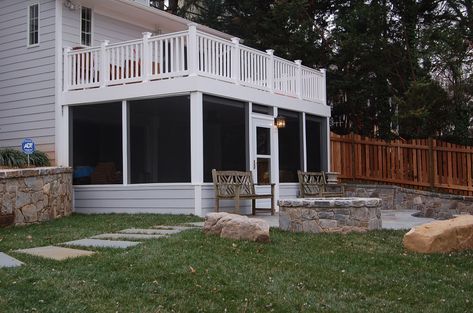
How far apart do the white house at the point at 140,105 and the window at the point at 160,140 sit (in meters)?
0.02

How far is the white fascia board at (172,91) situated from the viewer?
10.9 meters

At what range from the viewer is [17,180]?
999 centimetres

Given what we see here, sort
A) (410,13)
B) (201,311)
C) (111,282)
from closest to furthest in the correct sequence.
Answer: (201,311)
(111,282)
(410,13)

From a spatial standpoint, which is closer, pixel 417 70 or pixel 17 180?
pixel 17 180

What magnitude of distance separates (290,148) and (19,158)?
250 inches

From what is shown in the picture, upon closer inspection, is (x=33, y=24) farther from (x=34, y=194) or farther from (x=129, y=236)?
(x=129, y=236)

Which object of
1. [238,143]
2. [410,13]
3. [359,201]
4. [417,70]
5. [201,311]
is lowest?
[201,311]

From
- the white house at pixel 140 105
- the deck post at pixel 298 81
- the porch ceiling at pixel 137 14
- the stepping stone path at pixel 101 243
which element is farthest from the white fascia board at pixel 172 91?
the stepping stone path at pixel 101 243

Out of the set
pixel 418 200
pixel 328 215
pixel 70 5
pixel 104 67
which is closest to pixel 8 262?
pixel 328 215

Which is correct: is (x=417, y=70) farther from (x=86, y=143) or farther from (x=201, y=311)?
(x=201, y=311)

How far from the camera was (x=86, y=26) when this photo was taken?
1334 centimetres

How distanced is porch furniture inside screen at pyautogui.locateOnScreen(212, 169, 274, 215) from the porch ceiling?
4.60 metres

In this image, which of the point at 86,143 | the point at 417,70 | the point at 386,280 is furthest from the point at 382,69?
the point at 386,280

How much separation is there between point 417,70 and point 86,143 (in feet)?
31.8
